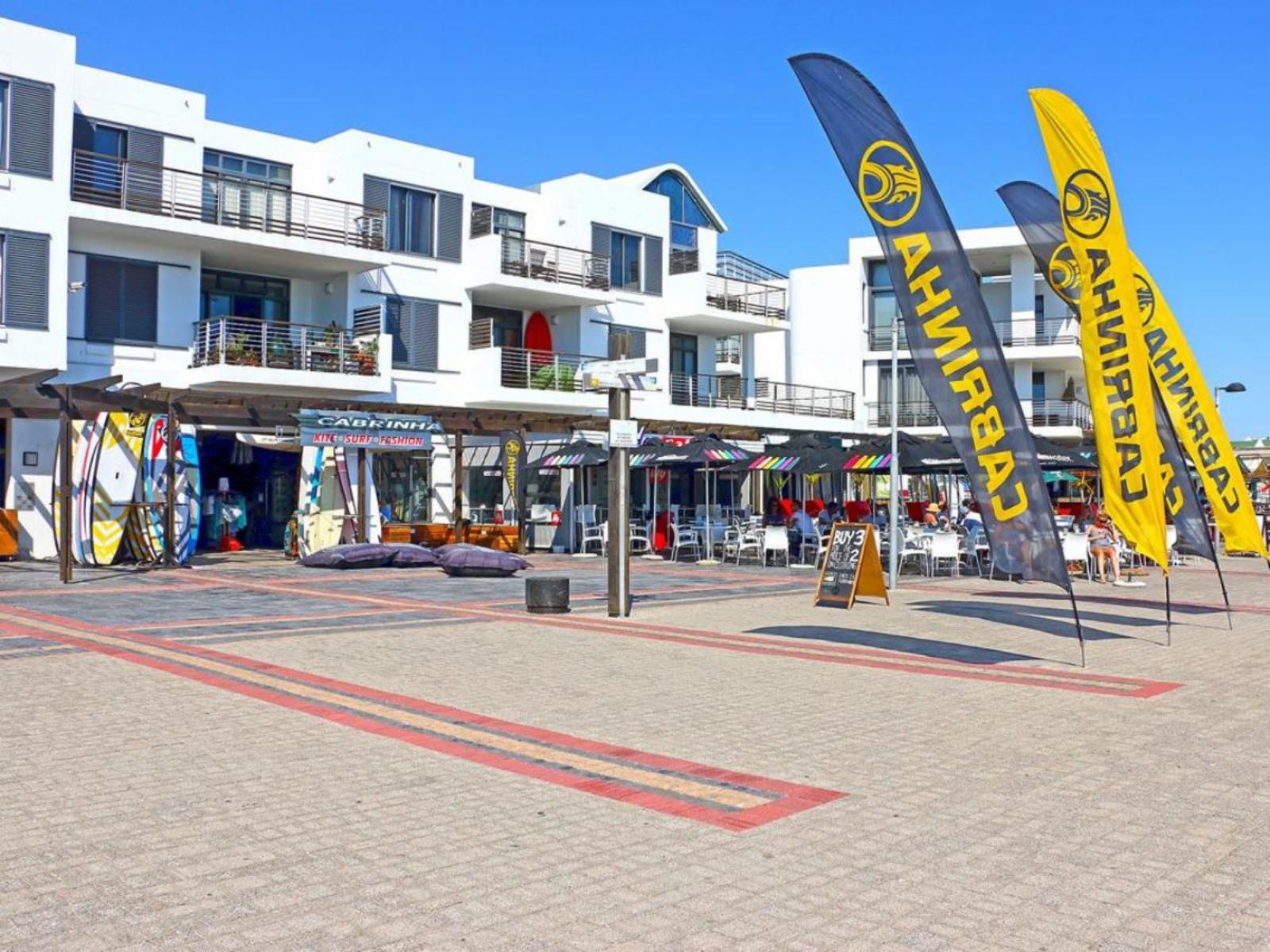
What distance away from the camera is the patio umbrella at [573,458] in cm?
2777

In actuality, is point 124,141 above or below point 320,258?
above

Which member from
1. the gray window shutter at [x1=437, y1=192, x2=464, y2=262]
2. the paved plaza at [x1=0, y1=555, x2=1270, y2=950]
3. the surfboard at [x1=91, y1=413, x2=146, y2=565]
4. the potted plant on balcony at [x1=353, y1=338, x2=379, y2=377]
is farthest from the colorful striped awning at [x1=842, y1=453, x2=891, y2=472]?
the gray window shutter at [x1=437, y1=192, x2=464, y2=262]

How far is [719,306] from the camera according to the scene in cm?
4044

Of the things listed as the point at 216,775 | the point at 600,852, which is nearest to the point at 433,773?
the point at 216,775

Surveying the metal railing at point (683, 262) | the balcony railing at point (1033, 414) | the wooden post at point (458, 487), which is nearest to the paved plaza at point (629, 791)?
the wooden post at point (458, 487)

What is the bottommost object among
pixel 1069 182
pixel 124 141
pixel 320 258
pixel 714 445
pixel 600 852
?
pixel 600 852

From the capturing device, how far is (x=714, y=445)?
2586 cm

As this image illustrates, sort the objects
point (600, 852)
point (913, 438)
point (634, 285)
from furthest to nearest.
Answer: point (634, 285) < point (913, 438) < point (600, 852)

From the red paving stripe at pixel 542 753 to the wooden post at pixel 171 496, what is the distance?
11.8 m

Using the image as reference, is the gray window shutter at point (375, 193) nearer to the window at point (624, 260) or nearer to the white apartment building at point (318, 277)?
the white apartment building at point (318, 277)

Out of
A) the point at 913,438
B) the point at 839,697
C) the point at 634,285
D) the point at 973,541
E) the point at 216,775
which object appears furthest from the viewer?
the point at 634,285

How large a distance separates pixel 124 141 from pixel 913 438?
18.1 meters

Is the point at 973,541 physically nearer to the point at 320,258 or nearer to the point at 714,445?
the point at 714,445

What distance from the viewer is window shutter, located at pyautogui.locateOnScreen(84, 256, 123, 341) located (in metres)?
25.5
